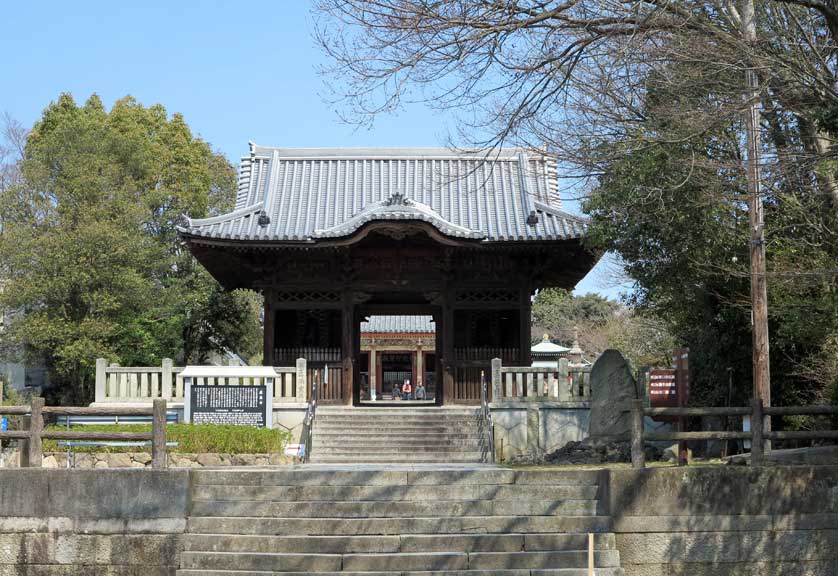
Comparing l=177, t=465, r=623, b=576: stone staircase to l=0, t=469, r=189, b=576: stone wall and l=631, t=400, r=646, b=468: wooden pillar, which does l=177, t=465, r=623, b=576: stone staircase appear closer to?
l=0, t=469, r=189, b=576: stone wall

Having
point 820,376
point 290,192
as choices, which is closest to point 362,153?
point 290,192

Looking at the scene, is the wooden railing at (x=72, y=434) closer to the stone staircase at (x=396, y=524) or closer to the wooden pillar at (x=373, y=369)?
the stone staircase at (x=396, y=524)

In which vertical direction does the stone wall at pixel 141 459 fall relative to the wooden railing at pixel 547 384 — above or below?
below

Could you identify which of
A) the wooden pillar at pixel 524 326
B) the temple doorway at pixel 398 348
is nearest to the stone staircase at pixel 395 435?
the wooden pillar at pixel 524 326

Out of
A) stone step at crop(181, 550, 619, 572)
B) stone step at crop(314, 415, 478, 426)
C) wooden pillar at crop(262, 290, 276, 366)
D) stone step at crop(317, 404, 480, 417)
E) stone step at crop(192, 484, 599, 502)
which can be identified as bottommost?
stone step at crop(181, 550, 619, 572)

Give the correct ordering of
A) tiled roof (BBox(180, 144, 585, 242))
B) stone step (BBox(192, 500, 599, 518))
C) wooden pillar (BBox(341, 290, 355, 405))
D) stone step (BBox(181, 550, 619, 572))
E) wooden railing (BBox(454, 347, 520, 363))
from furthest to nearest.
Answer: wooden railing (BBox(454, 347, 520, 363)) → wooden pillar (BBox(341, 290, 355, 405)) → tiled roof (BBox(180, 144, 585, 242)) → stone step (BBox(192, 500, 599, 518)) → stone step (BBox(181, 550, 619, 572))

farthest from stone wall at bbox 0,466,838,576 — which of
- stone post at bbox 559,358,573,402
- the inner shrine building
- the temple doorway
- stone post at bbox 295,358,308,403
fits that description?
the temple doorway

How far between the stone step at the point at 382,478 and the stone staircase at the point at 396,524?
12mm

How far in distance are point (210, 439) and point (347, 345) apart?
16.9ft

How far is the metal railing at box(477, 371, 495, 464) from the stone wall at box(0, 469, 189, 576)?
9027 mm

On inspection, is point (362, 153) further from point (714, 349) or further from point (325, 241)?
point (714, 349)

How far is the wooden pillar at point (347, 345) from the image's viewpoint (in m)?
22.4

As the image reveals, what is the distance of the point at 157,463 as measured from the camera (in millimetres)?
11734

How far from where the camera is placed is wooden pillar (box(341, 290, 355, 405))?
2236 centimetres
